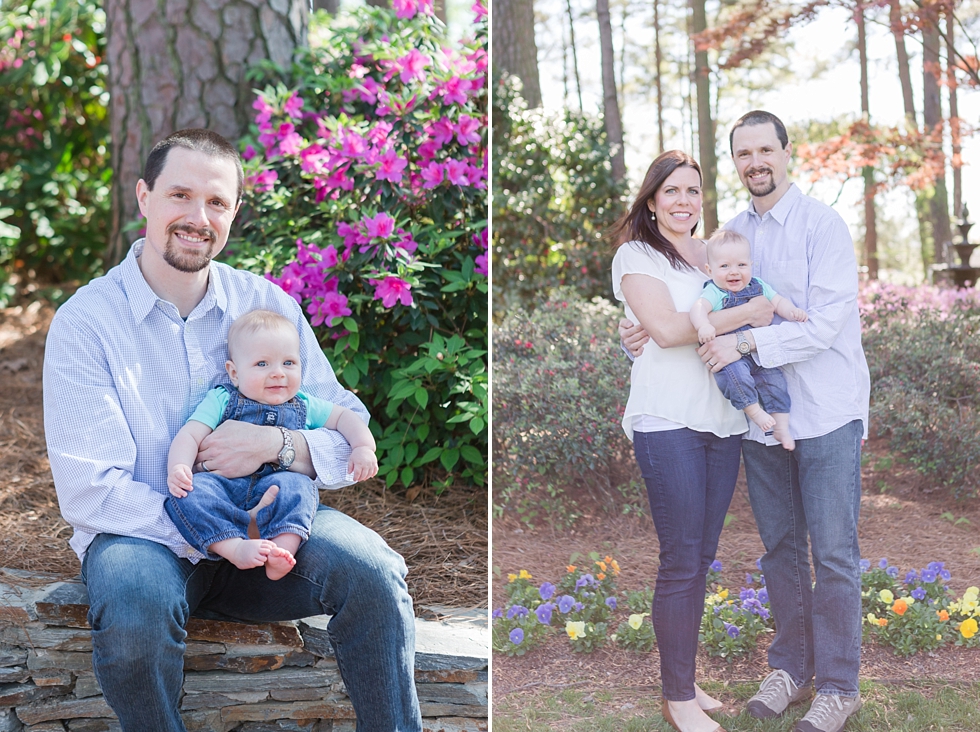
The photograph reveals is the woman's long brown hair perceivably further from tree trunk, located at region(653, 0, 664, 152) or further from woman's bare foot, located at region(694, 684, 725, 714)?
tree trunk, located at region(653, 0, 664, 152)

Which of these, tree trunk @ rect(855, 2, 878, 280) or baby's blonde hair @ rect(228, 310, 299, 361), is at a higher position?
tree trunk @ rect(855, 2, 878, 280)

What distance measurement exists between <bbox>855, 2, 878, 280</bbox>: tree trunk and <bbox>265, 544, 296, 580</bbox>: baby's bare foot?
245 centimetres

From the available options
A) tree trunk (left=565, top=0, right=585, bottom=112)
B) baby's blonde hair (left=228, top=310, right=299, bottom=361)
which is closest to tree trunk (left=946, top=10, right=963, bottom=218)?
tree trunk (left=565, top=0, right=585, bottom=112)

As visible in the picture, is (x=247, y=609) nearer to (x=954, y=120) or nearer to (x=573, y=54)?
(x=954, y=120)

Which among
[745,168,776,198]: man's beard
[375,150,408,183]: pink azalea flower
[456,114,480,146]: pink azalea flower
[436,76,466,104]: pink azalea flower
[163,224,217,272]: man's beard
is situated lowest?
[163,224,217,272]: man's beard

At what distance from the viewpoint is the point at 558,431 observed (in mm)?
3564

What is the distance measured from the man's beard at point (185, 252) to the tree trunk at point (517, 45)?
273cm

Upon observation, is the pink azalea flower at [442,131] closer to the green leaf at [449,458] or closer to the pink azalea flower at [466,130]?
the pink azalea flower at [466,130]

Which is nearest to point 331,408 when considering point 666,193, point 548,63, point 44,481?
point 666,193

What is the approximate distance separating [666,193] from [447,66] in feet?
4.08

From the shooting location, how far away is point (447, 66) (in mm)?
3178

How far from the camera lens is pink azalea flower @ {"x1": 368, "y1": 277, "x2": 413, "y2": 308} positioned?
2717 mm

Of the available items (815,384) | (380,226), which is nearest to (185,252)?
(380,226)

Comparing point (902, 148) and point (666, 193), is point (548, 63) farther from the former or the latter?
point (666, 193)
